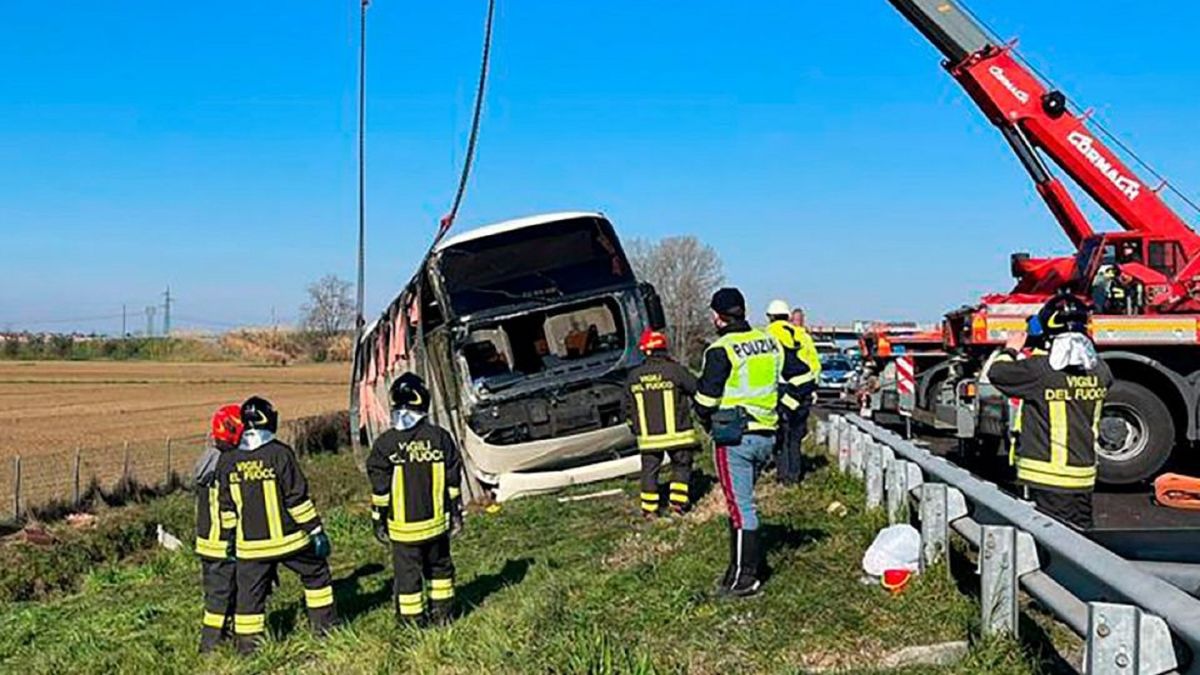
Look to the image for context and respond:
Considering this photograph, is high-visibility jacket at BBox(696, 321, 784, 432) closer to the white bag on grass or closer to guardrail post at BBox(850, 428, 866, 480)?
the white bag on grass

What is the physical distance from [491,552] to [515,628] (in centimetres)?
419

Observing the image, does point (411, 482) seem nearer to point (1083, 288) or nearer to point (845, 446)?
point (845, 446)

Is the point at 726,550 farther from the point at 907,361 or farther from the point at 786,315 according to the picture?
the point at 907,361

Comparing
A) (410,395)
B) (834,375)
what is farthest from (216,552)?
(834,375)

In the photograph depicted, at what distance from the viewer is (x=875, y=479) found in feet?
26.4

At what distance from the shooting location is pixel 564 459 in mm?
13305

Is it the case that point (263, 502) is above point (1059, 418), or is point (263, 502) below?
below

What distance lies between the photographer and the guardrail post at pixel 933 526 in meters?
5.84

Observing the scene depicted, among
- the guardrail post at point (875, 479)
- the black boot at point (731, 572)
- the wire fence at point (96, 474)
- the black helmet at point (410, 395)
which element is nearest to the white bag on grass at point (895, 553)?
the black boot at point (731, 572)

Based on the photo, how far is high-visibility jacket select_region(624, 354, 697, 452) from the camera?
10359 millimetres

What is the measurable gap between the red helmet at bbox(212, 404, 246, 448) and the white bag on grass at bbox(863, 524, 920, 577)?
3.71 meters

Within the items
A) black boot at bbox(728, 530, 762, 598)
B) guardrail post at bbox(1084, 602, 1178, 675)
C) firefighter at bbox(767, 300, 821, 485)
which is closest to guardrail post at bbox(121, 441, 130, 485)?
firefighter at bbox(767, 300, 821, 485)

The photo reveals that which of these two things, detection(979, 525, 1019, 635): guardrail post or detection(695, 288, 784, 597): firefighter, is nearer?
detection(979, 525, 1019, 635): guardrail post

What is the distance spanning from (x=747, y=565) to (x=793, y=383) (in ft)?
14.4
